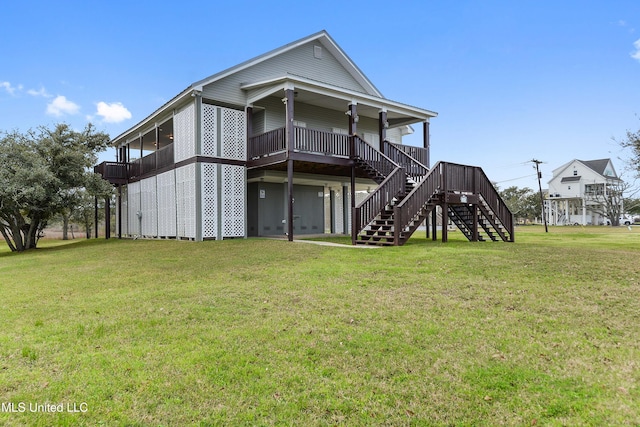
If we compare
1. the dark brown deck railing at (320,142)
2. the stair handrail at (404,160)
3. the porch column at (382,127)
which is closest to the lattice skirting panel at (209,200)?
the dark brown deck railing at (320,142)

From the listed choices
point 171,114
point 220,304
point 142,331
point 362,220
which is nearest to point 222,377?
point 142,331

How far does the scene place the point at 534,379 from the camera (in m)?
3.01

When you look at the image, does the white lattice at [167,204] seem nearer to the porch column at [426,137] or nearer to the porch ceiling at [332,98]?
the porch ceiling at [332,98]

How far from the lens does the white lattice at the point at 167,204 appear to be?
17.0m

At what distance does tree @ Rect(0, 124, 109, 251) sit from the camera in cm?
1528

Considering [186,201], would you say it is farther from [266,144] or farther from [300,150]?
[300,150]

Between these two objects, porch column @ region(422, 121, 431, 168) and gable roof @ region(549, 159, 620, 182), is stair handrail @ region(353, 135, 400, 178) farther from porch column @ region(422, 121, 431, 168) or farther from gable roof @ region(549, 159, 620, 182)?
gable roof @ region(549, 159, 620, 182)

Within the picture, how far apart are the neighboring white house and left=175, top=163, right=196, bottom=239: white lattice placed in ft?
165

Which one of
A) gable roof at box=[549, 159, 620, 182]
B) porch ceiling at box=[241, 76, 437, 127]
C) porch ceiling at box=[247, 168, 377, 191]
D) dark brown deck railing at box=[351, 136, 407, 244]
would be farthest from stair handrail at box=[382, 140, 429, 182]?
gable roof at box=[549, 159, 620, 182]

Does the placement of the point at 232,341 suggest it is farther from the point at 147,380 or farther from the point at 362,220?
the point at 362,220

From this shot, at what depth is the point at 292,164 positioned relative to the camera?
46.3 ft

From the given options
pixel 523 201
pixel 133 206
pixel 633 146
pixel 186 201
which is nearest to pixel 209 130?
pixel 186 201

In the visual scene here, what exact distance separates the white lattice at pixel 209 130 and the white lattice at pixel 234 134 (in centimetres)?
31

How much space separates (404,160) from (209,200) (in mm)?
8463
